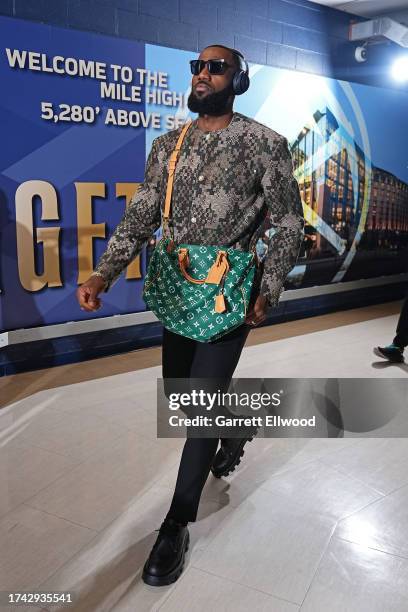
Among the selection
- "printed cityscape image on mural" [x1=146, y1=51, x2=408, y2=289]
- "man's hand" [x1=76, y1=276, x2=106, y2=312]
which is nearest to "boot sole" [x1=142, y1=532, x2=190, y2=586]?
"man's hand" [x1=76, y1=276, x2=106, y2=312]

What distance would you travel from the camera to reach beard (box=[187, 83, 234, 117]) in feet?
5.55

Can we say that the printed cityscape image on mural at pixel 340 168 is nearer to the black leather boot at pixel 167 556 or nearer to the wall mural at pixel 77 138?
the wall mural at pixel 77 138

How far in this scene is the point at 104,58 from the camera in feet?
11.9

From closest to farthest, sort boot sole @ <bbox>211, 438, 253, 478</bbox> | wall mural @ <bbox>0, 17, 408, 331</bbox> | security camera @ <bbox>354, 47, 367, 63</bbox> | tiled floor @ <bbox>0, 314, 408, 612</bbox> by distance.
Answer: tiled floor @ <bbox>0, 314, 408, 612</bbox> < boot sole @ <bbox>211, 438, 253, 478</bbox> < wall mural @ <bbox>0, 17, 408, 331</bbox> < security camera @ <bbox>354, 47, 367, 63</bbox>

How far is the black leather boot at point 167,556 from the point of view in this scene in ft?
5.46

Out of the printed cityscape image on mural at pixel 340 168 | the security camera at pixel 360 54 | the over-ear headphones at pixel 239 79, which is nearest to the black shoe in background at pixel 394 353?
the printed cityscape image on mural at pixel 340 168

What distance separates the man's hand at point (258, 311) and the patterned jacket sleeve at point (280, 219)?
0.02 meters

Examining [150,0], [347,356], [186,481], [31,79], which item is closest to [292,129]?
[150,0]

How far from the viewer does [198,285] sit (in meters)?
1.71

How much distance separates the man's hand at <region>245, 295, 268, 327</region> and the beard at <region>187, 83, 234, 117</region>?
1.81 ft

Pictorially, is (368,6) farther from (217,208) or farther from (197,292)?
(197,292)

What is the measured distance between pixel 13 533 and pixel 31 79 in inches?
97.8

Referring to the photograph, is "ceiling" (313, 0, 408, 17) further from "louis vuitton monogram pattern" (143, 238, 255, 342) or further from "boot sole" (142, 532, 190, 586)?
"boot sole" (142, 532, 190, 586)

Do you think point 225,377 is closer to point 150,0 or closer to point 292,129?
point 150,0
